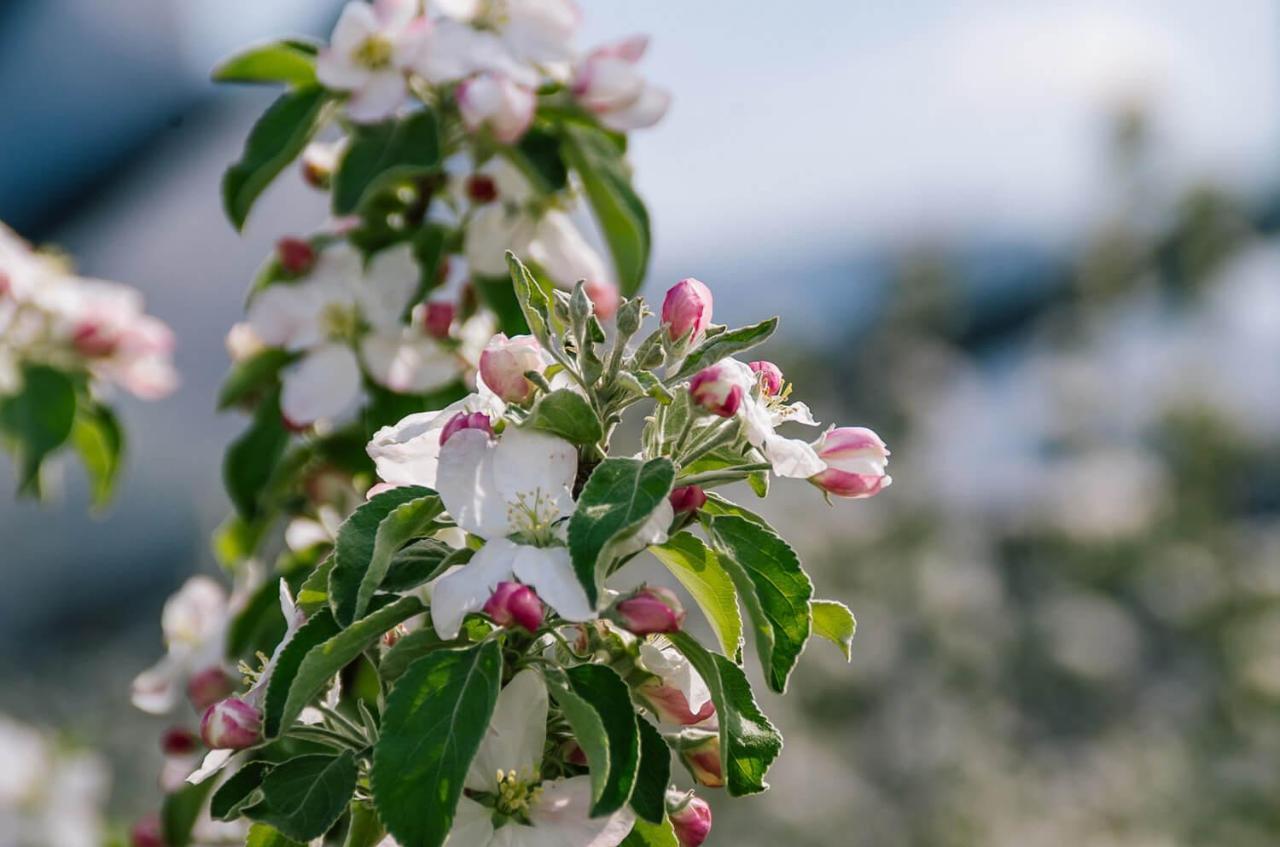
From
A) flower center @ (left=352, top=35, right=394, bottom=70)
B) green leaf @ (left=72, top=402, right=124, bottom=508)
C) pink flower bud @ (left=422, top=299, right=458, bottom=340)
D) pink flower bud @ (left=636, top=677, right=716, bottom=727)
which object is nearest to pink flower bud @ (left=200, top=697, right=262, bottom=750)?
pink flower bud @ (left=636, top=677, right=716, bottom=727)

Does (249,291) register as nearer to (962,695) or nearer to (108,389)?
(108,389)

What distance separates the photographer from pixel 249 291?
1410 mm

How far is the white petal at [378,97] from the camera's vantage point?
1292 mm

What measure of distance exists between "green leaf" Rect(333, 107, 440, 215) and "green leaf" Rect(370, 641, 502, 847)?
2.10 feet

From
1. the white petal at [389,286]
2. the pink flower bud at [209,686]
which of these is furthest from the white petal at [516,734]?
the white petal at [389,286]

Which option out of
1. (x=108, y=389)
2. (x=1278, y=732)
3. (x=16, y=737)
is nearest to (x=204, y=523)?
(x=16, y=737)

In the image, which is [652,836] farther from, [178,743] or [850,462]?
[178,743]

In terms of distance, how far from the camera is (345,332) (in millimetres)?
1357

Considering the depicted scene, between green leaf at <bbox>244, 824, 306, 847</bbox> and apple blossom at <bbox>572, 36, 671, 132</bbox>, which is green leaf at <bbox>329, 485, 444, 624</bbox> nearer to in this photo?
green leaf at <bbox>244, 824, 306, 847</bbox>

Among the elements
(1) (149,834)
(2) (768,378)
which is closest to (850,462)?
(2) (768,378)

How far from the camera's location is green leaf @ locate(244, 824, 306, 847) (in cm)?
87

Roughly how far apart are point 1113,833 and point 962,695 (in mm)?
904

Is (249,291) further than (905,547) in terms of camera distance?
No

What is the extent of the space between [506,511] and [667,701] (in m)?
0.16
